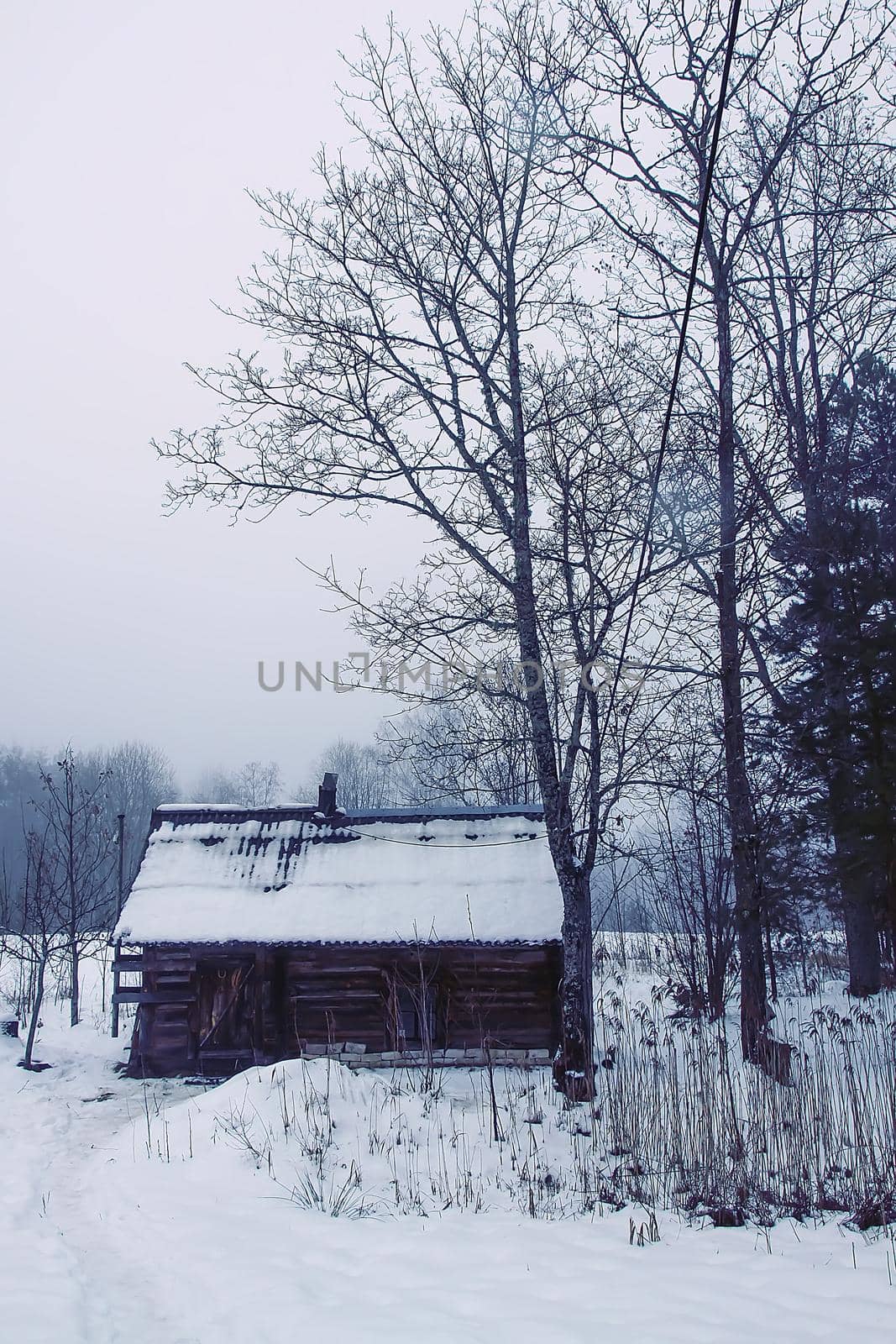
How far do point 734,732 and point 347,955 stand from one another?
6852mm

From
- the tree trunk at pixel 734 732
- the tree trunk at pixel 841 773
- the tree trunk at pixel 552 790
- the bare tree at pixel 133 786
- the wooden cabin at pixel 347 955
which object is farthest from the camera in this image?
the bare tree at pixel 133 786

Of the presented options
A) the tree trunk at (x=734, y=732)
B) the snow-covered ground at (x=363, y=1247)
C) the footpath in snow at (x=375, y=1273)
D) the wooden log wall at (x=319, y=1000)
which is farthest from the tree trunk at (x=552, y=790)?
the footpath in snow at (x=375, y=1273)

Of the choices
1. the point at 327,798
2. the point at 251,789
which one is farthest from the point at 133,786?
the point at 327,798

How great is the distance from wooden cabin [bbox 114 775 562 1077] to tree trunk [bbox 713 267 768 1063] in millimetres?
2830

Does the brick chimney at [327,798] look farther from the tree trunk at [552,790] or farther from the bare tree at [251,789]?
the bare tree at [251,789]

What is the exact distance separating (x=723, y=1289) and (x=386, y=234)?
11.4 meters

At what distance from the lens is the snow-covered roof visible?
1337cm

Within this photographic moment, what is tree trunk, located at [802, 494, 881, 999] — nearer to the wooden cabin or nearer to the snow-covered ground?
the wooden cabin

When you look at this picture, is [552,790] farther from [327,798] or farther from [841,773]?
[327,798]

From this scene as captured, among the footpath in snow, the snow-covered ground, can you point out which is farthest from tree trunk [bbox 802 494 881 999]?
the footpath in snow

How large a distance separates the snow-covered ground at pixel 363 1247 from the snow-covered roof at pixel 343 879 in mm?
3787

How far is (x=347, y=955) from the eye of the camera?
13.7m

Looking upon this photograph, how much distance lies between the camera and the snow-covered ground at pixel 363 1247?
4.75m

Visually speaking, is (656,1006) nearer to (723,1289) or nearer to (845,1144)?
(845,1144)
